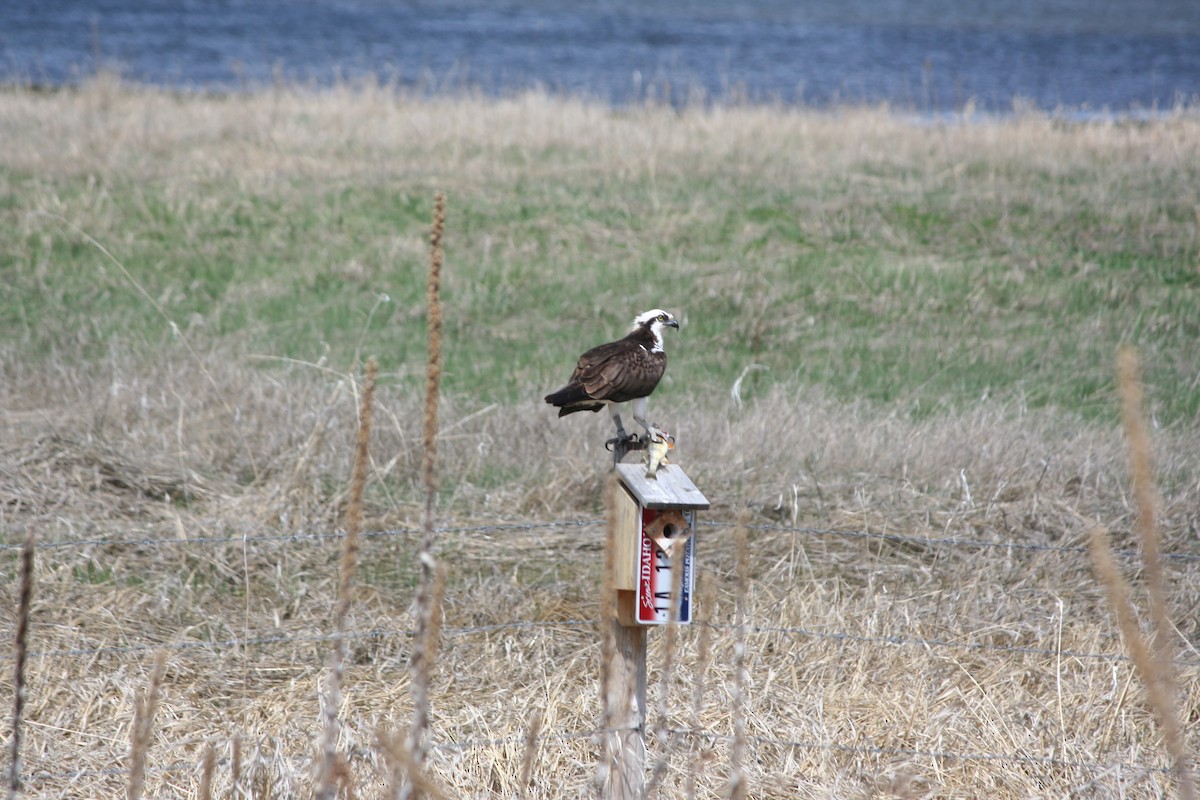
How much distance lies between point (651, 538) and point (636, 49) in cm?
2981

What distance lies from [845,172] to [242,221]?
587cm

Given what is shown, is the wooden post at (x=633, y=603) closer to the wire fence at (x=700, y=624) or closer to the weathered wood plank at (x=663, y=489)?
the weathered wood plank at (x=663, y=489)

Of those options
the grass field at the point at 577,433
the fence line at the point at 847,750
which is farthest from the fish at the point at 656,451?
the fence line at the point at 847,750

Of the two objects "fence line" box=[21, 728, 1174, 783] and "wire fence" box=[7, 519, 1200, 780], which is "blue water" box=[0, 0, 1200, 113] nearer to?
"wire fence" box=[7, 519, 1200, 780]

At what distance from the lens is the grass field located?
418cm

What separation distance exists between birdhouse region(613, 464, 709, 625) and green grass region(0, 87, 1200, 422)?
4.41m

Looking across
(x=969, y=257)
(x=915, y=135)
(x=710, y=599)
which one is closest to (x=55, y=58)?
(x=915, y=135)

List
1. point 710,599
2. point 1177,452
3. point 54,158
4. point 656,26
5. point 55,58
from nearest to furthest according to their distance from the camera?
point 710,599, point 1177,452, point 54,158, point 55,58, point 656,26

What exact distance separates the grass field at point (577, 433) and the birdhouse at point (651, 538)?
351 millimetres

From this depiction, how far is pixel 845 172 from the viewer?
41.7ft

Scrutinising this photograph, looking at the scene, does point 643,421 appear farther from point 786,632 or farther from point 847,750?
point 786,632

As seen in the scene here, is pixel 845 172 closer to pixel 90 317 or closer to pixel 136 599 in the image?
pixel 90 317

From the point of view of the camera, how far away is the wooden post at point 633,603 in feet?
10.4

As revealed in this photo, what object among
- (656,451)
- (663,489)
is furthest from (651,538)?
(656,451)
